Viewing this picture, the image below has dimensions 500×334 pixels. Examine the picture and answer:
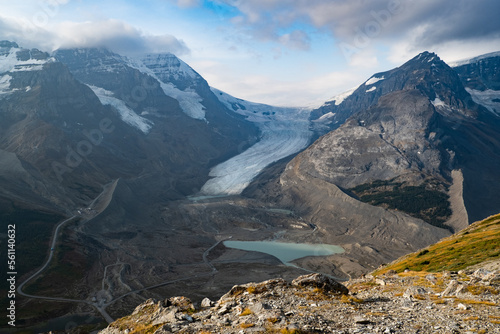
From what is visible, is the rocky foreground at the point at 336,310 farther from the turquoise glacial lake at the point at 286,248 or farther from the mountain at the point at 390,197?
the turquoise glacial lake at the point at 286,248

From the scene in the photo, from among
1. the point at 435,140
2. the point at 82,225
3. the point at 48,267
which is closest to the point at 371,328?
the point at 48,267

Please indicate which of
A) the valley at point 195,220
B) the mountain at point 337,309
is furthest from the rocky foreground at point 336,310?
the valley at point 195,220

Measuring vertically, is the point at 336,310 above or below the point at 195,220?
above

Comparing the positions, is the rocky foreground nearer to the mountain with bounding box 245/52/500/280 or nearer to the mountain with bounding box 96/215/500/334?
the mountain with bounding box 96/215/500/334

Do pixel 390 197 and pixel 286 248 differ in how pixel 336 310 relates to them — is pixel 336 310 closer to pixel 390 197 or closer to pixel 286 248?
pixel 286 248

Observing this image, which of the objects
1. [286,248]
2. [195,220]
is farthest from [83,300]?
[195,220]

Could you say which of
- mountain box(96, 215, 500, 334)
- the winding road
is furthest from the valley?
mountain box(96, 215, 500, 334)

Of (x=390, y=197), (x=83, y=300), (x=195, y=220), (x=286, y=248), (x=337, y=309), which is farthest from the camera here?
(x=390, y=197)
